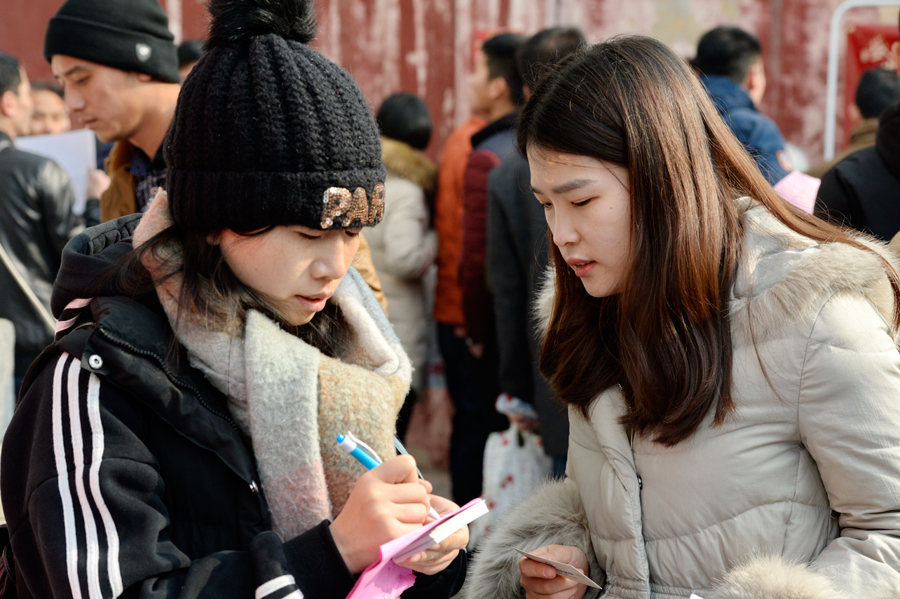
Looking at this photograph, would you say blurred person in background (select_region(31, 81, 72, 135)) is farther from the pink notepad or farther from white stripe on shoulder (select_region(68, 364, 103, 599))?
the pink notepad

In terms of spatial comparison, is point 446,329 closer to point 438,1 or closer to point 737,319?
point 438,1

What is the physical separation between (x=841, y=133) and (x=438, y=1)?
3143 millimetres

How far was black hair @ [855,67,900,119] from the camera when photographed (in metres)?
4.27

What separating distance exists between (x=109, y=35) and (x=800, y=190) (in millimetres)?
2296

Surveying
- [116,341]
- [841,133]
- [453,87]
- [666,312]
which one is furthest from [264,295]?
[841,133]

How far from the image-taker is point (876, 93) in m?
4.29

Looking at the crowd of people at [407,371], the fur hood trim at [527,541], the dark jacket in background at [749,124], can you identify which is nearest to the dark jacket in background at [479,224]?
the dark jacket in background at [749,124]

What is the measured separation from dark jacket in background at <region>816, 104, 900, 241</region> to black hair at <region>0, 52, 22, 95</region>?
3.57 meters

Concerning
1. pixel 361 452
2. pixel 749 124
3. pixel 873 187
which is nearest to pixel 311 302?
pixel 361 452

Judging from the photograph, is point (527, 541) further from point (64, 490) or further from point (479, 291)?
point (479, 291)

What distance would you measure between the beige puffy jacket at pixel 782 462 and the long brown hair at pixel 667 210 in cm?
4

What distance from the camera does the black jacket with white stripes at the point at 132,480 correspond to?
115 centimetres

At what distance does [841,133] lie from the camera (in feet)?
19.9

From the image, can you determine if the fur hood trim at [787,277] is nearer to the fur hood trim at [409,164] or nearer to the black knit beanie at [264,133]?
the black knit beanie at [264,133]
